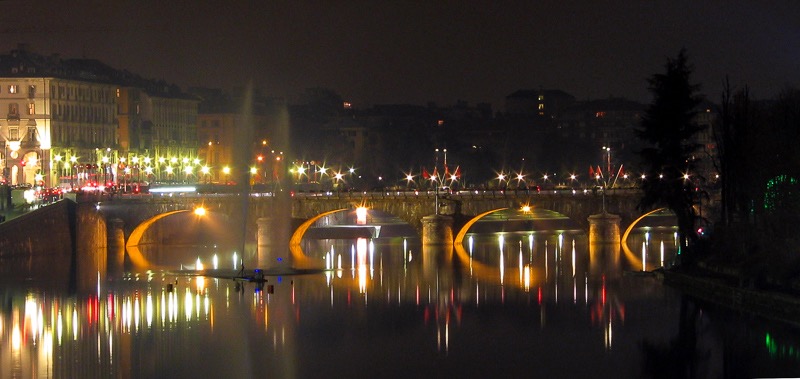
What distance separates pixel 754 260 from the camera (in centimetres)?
6494

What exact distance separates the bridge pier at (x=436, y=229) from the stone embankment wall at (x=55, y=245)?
1825 centimetres

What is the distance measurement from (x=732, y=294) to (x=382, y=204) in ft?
121

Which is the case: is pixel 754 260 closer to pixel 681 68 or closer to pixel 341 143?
pixel 681 68

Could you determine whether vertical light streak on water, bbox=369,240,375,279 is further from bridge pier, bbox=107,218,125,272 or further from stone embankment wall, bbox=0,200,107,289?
bridge pier, bbox=107,218,125,272

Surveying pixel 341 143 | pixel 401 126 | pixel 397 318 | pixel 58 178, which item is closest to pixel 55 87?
pixel 58 178

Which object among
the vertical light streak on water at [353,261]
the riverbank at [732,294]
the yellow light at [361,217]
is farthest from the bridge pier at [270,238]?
the yellow light at [361,217]

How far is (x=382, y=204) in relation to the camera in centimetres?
9844

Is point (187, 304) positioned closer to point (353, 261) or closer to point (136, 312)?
point (136, 312)

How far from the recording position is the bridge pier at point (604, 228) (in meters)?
98.1

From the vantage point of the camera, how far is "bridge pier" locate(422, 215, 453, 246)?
3826 inches

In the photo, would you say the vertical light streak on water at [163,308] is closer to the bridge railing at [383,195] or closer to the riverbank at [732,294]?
the riverbank at [732,294]

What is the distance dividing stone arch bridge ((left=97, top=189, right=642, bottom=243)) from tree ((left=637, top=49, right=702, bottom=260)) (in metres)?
18.8

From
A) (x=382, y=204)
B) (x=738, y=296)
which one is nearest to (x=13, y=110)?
(x=382, y=204)

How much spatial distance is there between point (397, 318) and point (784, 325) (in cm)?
1424
